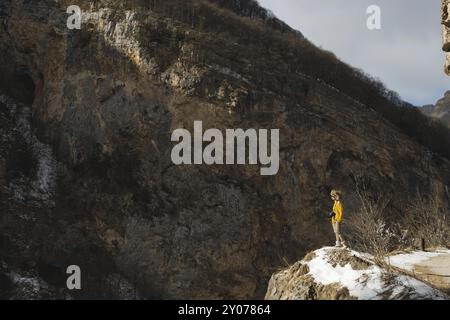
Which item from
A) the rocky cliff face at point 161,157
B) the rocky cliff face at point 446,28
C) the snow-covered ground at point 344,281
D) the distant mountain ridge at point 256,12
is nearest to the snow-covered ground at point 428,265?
the snow-covered ground at point 344,281

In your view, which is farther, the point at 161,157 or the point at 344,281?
the point at 161,157

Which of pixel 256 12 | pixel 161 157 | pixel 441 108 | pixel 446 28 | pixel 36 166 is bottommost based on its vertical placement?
pixel 36 166

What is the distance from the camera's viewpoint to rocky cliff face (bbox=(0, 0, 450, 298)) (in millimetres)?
18719

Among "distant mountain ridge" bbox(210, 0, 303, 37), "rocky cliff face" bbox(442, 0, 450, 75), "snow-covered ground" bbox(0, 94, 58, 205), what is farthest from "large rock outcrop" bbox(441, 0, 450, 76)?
"distant mountain ridge" bbox(210, 0, 303, 37)

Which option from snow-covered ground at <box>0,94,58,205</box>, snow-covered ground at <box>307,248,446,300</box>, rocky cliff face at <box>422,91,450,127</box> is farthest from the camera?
rocky cliff face at <box>422,91,450,127</box>

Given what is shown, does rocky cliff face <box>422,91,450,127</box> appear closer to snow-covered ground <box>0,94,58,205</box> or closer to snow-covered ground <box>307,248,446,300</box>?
snow-covered ground <box>0,94,58,205</box>

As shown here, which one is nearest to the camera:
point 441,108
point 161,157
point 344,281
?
point 344,281

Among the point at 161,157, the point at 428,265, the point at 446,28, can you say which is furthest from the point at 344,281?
the point at 161,157

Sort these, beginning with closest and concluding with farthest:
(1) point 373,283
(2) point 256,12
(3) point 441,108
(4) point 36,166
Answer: (1) point 373,283, (4) point 36,166, (2) point 256,12, (3) point 441,108

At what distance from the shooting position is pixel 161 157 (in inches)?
803

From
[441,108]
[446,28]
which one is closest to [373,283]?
[446,28]

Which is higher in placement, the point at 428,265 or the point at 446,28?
the point at 446,28

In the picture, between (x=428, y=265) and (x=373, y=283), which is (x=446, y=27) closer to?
(x=428, y=265)

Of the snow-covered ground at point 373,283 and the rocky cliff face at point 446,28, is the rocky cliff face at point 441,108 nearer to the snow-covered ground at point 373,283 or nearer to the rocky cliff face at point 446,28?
the rocky cliff face at point 446,28
